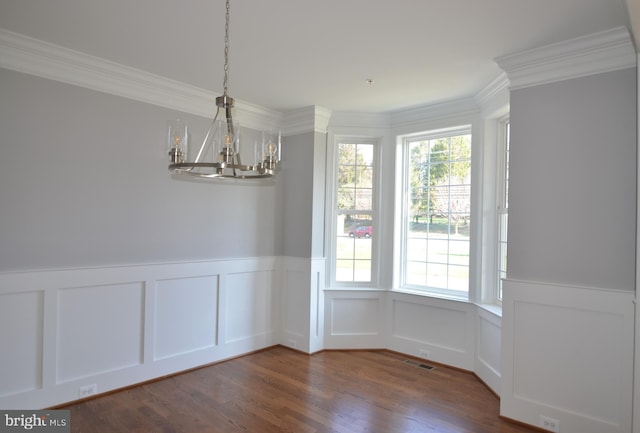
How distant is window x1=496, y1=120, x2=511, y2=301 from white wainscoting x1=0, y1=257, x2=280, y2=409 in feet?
8.22

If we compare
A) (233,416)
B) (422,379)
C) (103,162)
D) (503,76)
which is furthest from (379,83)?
(233,416)

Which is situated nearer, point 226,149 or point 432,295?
point 226,149

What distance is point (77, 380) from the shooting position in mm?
3145

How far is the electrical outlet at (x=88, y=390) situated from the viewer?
3150 mm

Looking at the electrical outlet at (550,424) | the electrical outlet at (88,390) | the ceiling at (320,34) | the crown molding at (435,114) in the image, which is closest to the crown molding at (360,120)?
the crown molding at (435,114)

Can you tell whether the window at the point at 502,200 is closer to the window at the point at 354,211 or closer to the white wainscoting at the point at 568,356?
the white wainscoting at the point at 568,356

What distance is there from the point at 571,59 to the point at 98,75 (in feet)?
11.8

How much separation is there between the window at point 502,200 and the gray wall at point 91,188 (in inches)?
109

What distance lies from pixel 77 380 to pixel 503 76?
13.8ft

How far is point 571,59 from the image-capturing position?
2793 mm

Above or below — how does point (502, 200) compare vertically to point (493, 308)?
above

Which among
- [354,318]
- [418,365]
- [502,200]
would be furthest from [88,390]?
[502,200]

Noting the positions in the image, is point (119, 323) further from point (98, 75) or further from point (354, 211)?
point (354, 211)

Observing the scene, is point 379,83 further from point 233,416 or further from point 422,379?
point 233,416
